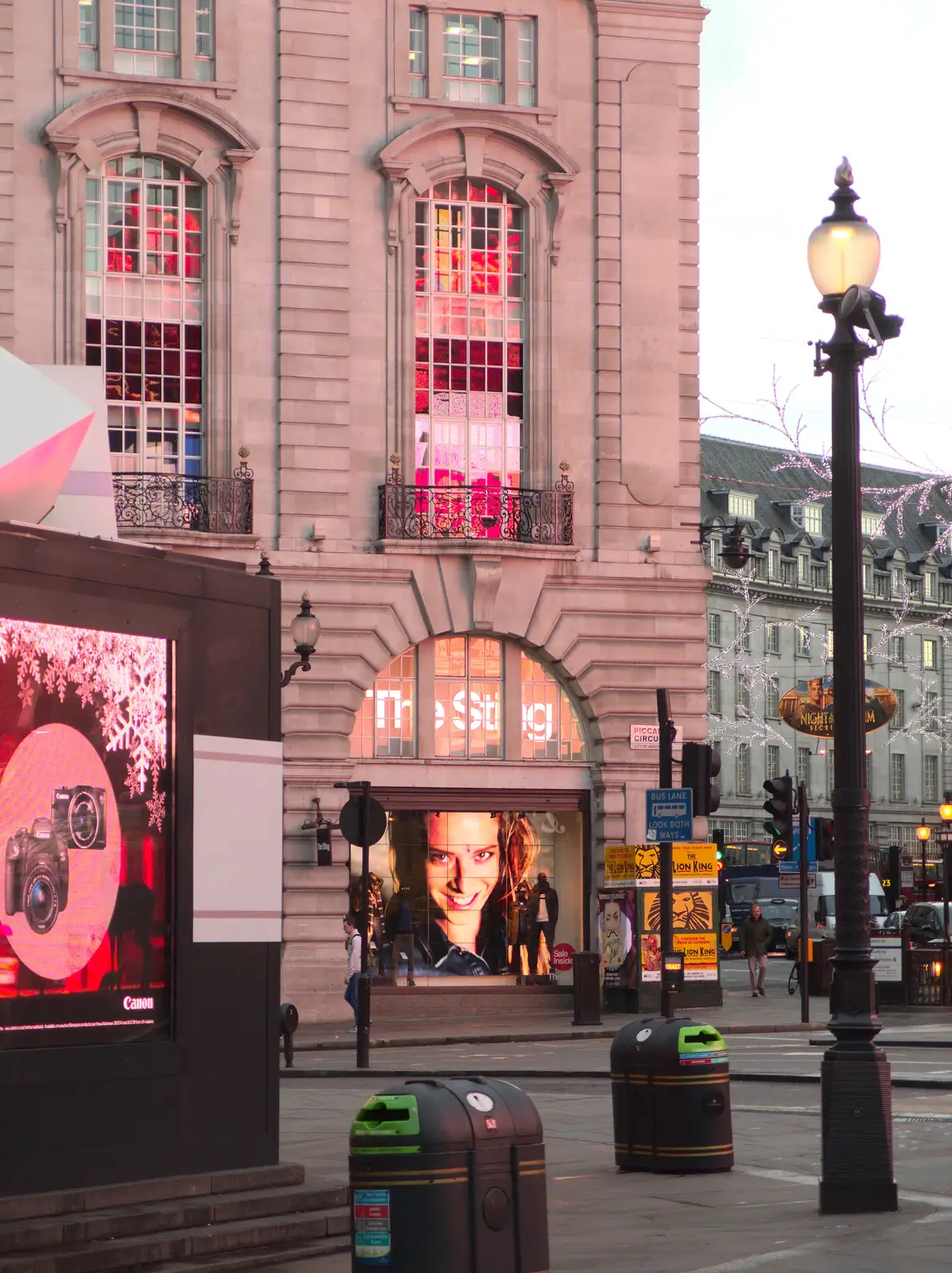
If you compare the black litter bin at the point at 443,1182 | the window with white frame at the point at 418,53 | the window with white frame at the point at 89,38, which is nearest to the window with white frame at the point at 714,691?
the window with white frame at the point at 418,53

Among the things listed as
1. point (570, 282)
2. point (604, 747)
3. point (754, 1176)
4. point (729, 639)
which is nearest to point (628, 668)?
point (604, 747)

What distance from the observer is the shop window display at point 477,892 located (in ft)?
122

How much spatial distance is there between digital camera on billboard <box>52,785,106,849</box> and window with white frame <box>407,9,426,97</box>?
26893mm

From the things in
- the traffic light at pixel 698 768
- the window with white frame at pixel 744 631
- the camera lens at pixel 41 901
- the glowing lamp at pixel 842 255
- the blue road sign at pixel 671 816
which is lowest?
the camera lens at pixel 41 901

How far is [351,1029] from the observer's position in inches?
1347

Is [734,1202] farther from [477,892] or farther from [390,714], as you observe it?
[477,892]

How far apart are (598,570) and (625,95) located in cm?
799

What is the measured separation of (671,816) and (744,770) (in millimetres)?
76467

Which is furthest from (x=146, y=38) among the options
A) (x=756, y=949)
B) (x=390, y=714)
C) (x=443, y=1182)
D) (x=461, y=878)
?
(x=443, y=1182)

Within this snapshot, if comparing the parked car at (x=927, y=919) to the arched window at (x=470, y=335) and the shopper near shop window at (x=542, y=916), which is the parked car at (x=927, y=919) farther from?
the arched window at (x=470, y=335)

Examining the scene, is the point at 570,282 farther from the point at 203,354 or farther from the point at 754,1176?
the point at 754,1176

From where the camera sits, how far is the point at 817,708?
37.2m

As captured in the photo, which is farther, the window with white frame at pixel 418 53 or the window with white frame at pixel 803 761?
the window with white frame at pixel 803 761

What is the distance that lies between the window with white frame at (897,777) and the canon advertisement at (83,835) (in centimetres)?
10102
